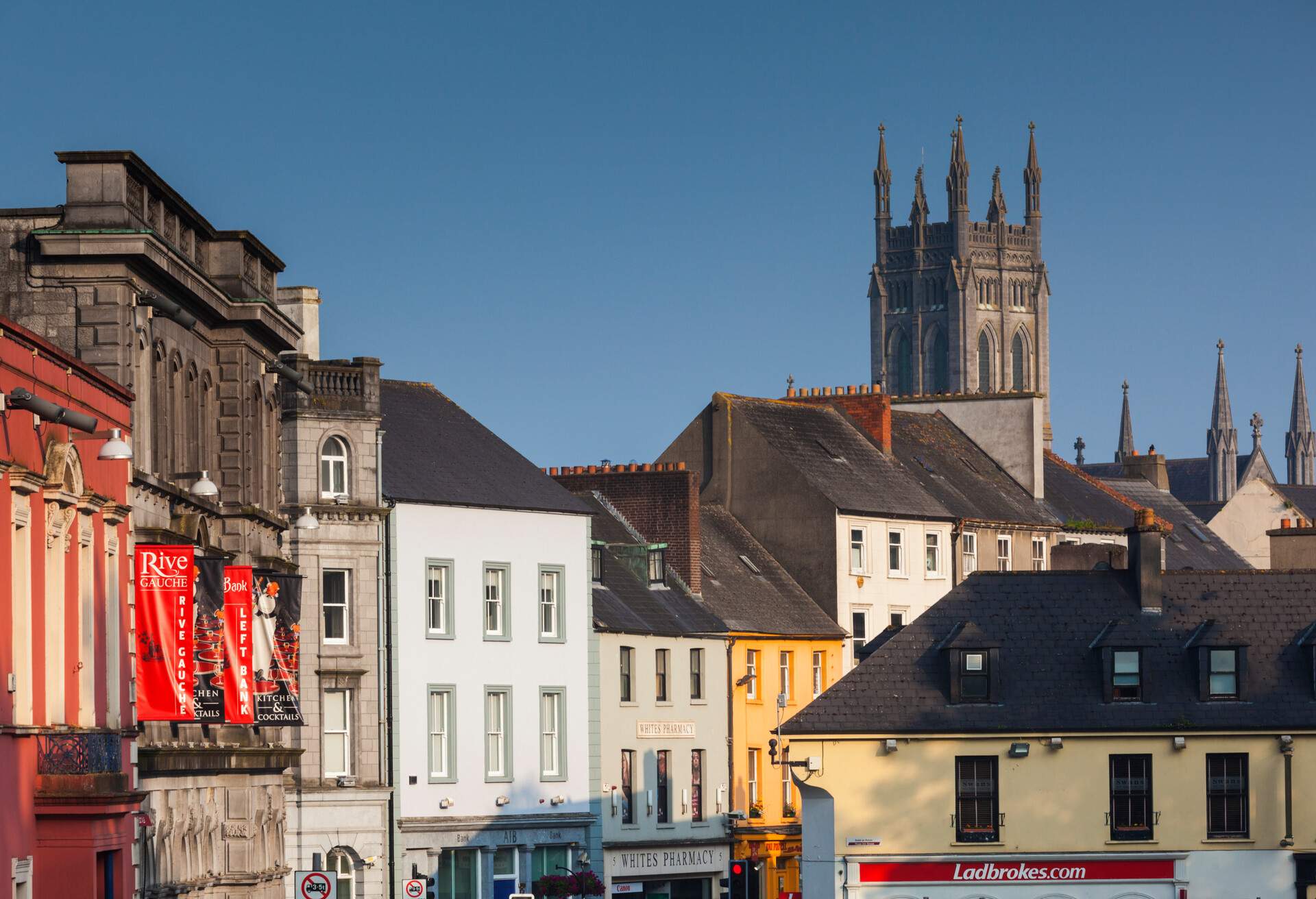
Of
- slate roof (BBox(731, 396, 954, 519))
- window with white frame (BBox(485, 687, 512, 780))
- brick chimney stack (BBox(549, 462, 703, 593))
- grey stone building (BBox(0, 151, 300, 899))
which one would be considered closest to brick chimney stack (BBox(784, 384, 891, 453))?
slate roof (BBox(731, 396, 954, 519))

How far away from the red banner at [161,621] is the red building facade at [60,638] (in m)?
1.56

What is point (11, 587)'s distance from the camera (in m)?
32.6

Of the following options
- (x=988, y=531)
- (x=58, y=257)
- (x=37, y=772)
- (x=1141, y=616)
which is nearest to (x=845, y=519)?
(x=988, y=531)

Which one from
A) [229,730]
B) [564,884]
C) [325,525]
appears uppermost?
[325,525]

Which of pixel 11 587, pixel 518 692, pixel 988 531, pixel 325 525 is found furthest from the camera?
pixel 988 531

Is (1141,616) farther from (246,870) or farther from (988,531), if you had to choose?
(988,531)

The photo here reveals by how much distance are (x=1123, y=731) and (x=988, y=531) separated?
33841 mm

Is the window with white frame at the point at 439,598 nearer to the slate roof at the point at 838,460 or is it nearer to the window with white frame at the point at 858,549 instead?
the slate roof at the point at 838,460

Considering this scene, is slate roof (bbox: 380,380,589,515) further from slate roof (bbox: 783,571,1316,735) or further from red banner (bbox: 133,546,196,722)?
red banner (bbox: 133,546,196,722)

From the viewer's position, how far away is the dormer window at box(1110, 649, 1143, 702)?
5950 cm

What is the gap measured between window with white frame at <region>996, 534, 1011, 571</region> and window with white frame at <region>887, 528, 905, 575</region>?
5.49 metres

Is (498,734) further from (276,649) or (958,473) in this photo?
(958,473)

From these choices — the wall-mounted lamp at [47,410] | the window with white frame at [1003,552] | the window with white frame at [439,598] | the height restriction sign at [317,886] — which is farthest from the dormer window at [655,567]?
the wall-mounted lamp at [47,410]

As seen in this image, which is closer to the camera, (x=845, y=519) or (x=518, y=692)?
(x=518, y=692)
